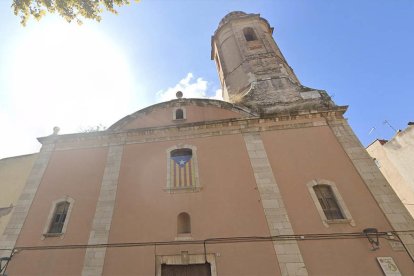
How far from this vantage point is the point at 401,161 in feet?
48.2

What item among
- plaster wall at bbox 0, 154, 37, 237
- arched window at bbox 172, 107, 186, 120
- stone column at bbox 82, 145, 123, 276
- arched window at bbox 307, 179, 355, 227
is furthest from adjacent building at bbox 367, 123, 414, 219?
plaster wall at bbox 0, 154, 37, 237

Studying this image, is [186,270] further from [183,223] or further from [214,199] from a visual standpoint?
[214,199]

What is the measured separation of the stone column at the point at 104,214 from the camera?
25.5ft

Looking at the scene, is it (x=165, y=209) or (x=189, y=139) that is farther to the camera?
(x=189, y=139)

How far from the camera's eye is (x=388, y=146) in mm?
15586

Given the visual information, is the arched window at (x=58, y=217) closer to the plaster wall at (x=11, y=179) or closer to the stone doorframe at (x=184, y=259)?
the plaster wall at (x=11, y=179)

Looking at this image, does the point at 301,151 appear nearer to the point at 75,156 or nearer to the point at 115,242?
the point at 115,242

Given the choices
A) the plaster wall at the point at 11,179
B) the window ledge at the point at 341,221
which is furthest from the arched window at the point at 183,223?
the plaster wall at the point at 11,179

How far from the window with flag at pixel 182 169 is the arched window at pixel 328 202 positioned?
4244 millimetres

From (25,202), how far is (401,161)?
62.3ft

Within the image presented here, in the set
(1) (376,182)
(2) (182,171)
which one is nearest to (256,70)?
(2) (182,171)

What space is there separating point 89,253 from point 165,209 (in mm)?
2688

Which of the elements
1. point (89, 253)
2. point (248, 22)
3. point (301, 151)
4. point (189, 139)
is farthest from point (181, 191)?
point (248, 22)

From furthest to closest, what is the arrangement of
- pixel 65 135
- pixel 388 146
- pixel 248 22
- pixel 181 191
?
1. pixel 248 22
2. pixel 388 146
3. pixel 65 135
4. pixel 181 191
